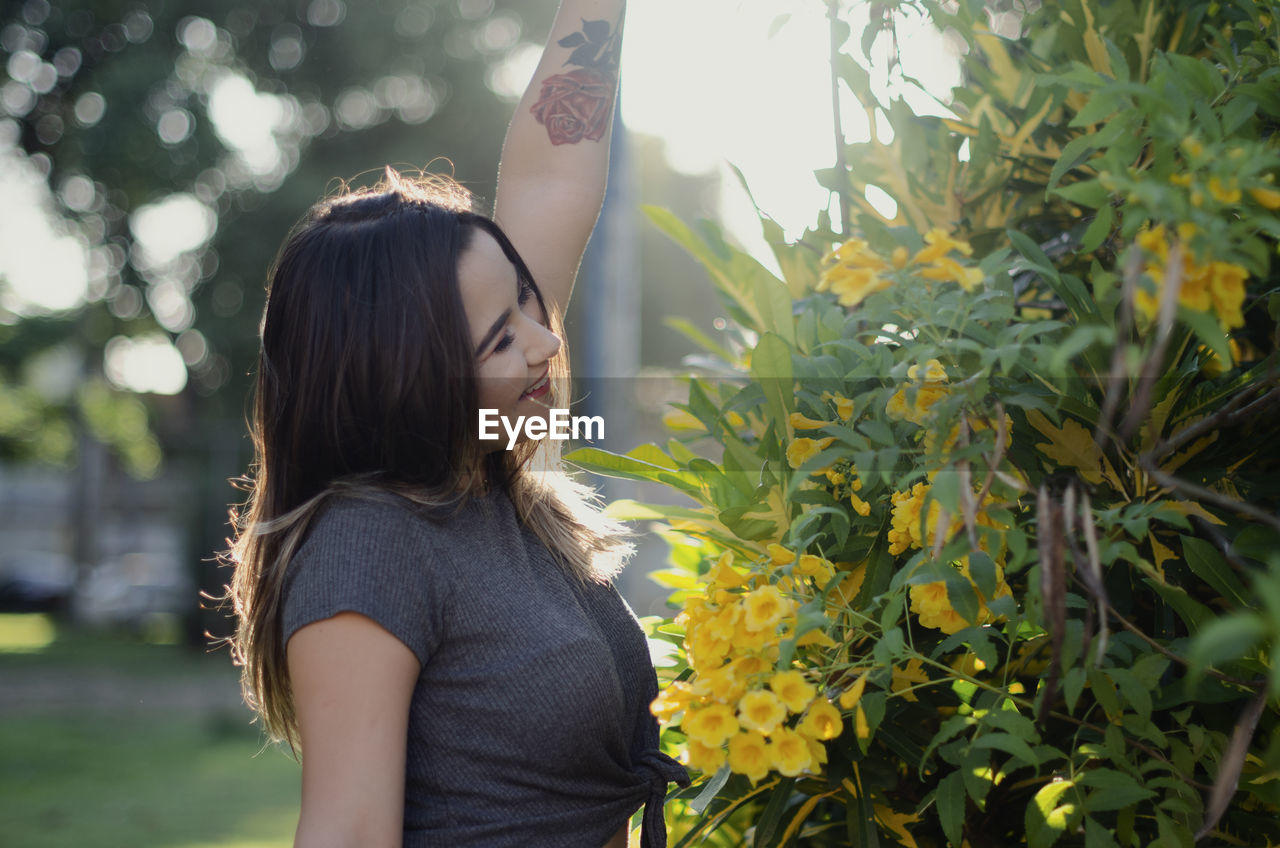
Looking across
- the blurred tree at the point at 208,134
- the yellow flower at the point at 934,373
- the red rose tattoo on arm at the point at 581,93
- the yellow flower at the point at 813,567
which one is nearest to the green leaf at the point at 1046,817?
the yellow flower at the point at 813,567

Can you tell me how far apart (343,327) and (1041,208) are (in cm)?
87

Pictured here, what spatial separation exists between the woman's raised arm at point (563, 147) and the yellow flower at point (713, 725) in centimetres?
93

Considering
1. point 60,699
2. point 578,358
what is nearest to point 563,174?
point 60,699

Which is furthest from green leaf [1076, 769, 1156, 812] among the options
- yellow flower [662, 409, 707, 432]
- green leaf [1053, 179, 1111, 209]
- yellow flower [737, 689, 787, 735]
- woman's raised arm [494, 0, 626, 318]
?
woman's raised arm [494, 0, 626, 318]

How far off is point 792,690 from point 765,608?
0.07 meters

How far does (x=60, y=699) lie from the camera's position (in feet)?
27.2

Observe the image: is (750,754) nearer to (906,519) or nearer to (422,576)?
(906,519)

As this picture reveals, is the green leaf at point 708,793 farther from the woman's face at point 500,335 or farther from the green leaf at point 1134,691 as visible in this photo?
the woman's face at point 500,335

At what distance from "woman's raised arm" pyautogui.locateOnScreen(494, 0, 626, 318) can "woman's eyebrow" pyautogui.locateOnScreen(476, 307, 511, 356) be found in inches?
14.1

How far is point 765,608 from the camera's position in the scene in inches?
33.9

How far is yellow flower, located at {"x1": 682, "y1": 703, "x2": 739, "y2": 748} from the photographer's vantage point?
841 mm

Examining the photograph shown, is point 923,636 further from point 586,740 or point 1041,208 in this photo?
point 1041,208

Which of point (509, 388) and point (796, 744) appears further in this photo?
point (509, 388)

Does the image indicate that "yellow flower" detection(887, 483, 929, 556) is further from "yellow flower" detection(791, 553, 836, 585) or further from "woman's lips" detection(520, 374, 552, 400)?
"woman's lips" detection(520, 374, 552, 400)
